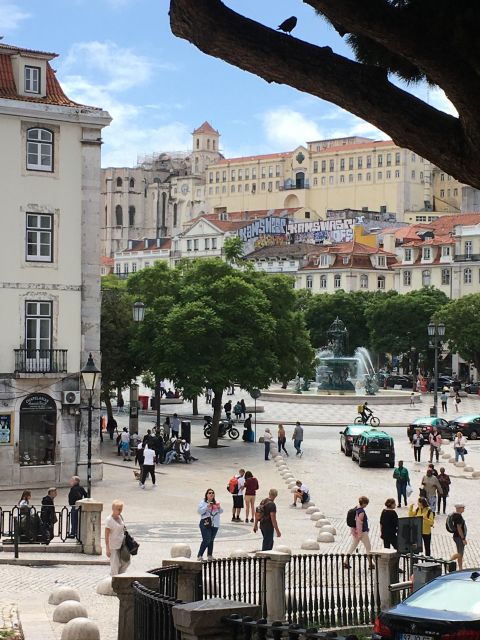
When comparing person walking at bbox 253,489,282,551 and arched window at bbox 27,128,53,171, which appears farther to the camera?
arched window at bbox 27,128,53,171

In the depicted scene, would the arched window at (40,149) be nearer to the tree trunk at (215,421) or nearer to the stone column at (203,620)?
the tree trunk at (215,421)

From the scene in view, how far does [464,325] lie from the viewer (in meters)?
97.0

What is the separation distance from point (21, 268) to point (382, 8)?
89.3ft

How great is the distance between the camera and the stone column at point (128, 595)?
14305 mm

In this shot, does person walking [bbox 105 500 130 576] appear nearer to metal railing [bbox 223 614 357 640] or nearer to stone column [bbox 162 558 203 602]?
stone column [bbox 162 558 203 602]

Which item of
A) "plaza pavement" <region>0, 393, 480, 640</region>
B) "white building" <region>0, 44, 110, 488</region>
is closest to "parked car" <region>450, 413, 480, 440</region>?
"plaza pavement" <region>0, 393, 480, 640</region>

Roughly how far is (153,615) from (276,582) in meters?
4.88

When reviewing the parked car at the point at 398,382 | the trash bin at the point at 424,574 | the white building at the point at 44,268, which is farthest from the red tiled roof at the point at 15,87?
the parked car at the point at 398,382

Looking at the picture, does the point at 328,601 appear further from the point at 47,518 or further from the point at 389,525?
the point at 47,518

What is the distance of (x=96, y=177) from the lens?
38656mm

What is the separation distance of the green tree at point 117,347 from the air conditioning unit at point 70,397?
11.3m

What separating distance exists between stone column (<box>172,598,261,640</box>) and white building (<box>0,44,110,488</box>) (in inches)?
1003

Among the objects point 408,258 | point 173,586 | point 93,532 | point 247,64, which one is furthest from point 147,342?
point 408,258

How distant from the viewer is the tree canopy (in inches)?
428
